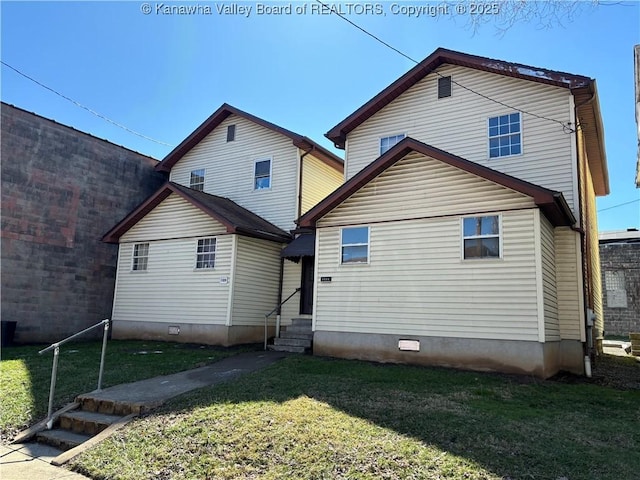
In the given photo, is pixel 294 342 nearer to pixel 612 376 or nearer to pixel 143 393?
pixel 143 393

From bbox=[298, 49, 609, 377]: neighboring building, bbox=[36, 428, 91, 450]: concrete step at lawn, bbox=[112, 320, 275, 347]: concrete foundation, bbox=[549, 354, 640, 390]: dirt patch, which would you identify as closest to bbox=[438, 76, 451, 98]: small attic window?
bbox=[298, 49, 609, 377]: neighboring building

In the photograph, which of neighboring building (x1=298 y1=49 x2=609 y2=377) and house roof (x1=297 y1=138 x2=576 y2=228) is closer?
house roof (x1=297 y1=138 x2=576 y2=228)

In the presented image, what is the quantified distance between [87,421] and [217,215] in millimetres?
8208

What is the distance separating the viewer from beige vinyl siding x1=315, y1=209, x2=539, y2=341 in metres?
9.68

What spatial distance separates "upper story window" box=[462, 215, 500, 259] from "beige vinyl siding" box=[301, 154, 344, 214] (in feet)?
24.1

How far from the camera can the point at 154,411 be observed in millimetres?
6898

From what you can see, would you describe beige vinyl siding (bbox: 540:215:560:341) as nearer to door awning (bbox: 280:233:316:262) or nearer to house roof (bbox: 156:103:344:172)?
door awning (bbox: 280:233:316:262)

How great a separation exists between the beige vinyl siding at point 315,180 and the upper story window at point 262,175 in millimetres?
1397

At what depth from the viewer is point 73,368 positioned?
10.3 meters

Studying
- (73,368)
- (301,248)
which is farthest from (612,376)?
(73,368)

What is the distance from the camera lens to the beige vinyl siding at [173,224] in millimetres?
15180

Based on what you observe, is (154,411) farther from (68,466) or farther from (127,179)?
(127,179)

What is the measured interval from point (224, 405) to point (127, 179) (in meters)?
14.1

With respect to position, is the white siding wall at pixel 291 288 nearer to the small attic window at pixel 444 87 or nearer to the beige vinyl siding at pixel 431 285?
the beige vinyl siding at pixel 431 285
